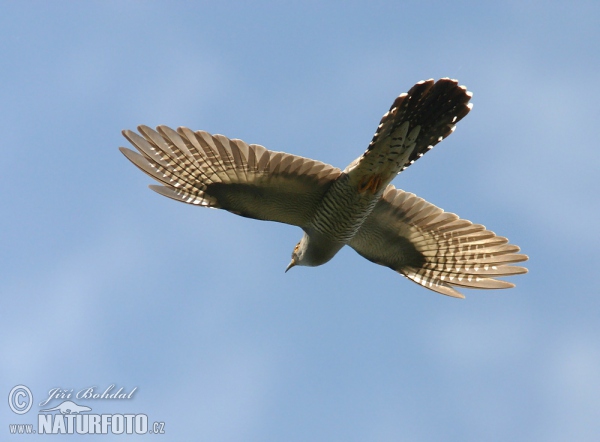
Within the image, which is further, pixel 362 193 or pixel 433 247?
pixel 433 247

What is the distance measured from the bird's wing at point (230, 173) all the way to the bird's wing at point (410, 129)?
51 cm

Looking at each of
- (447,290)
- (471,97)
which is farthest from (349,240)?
(471,97)

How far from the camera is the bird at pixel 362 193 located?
36.0ft

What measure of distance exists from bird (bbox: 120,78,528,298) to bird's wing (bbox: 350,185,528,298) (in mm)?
16

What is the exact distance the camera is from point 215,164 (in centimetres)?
1139

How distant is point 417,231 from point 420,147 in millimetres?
1915

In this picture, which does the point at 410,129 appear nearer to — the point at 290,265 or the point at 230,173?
the point at 230,173

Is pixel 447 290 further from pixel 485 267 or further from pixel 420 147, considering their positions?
pixel 420 147

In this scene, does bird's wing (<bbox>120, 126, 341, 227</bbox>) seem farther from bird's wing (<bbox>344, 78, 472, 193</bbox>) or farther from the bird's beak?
the bird's beak

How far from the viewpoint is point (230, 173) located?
11.4 metres

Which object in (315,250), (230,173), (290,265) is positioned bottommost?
(290,265)

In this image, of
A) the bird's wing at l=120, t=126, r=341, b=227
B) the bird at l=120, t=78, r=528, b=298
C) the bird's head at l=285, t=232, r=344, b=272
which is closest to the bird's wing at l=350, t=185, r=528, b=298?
the bird at l=120, t=78, r=528, b=298

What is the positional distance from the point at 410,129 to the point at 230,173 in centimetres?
253

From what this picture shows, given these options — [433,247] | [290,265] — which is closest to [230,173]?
[290,265]
